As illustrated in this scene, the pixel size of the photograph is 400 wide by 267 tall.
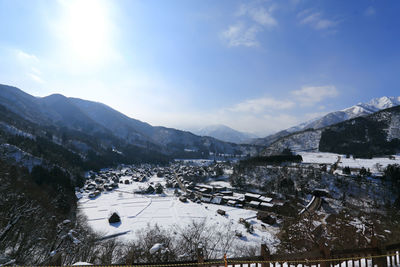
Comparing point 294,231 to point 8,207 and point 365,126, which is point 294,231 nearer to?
point 8,207

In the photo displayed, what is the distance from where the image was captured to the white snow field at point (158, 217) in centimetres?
2847

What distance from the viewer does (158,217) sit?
36219 millimetres

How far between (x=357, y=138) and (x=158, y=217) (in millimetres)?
134179

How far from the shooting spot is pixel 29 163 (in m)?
48.8

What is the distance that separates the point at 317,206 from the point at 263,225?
21805mm

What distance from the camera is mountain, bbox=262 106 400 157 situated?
96713 millimetres

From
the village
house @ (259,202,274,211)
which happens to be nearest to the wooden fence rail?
the village

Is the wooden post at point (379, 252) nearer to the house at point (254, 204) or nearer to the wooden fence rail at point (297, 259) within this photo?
the wooden fence rail at point (297, 259)

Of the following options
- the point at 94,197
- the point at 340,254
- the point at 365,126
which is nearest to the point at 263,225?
the point at 340,254

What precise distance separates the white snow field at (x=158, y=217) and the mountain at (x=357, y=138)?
3670 inches

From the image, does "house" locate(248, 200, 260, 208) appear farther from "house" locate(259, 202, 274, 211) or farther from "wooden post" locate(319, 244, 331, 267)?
"wooden post" locate(319, 244, 331, 267)

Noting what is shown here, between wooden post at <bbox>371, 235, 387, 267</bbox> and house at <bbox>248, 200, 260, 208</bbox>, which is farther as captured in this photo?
house at <bbox>248, 200, 260, 208</bbox>

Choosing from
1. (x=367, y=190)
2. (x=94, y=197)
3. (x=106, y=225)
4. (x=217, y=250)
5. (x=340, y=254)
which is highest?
(x=340, y=254)

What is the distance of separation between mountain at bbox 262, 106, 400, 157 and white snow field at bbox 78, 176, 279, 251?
93.2 metres
